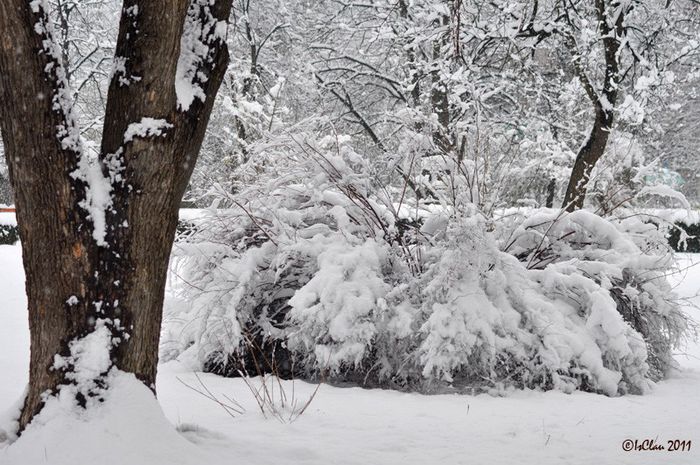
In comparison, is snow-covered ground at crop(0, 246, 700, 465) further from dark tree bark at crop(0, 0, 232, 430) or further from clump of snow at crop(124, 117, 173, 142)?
clump of snow at crop(124, 117, 173, 142)

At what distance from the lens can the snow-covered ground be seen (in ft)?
9.06

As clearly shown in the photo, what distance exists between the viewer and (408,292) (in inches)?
212

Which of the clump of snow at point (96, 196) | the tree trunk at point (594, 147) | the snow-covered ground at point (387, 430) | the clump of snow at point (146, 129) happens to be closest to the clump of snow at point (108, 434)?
the snow-covered ground at point (387, 430)

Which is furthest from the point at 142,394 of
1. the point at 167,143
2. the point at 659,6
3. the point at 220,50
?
the point at 659,6

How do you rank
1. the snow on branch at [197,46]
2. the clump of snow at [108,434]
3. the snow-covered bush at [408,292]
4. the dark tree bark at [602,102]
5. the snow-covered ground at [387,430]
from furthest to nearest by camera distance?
the dark tree bark at [602,102], the snow-covered bush at [408,292], the snow on branch at [197,46], the snow-covered ground at [387,430], the clump of snow at [108,434]

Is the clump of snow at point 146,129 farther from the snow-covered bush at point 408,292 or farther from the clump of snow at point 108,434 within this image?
the snow-covered bush at point 408,292

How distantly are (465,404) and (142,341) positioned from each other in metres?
2.47

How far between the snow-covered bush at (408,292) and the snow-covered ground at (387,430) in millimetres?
282

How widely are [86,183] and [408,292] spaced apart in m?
3.12

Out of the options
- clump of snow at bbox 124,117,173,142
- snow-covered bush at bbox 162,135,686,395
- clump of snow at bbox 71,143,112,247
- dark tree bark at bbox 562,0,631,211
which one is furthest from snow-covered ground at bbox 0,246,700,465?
dark tree bark at bbox 562,0,631,211

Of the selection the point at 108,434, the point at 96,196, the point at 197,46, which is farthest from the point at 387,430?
the point at 197,46

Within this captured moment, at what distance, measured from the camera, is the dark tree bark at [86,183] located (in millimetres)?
2717

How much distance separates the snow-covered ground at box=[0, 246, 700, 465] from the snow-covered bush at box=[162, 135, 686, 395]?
0.92ft

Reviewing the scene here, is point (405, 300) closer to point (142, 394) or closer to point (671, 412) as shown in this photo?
point (671, 412)
